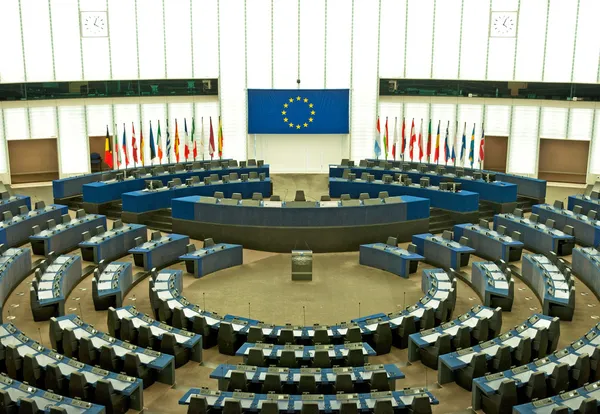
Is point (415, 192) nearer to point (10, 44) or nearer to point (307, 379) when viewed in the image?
point (307, 379)

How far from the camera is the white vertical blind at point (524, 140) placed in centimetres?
3219

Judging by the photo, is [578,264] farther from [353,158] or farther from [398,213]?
[353,158]

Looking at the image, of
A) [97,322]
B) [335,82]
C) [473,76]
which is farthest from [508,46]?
[97,322]

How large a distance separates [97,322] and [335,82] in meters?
19.9

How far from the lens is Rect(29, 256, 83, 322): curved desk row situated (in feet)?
55.4

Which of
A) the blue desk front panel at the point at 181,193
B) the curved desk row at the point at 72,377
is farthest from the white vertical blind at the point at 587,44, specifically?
the curved desk row at the point at 72,377

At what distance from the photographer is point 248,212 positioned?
916 inches

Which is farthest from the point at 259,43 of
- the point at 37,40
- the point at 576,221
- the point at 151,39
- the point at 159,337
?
the point at 159,337

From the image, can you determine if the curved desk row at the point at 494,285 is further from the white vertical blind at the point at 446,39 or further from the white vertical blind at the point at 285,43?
the white vertical blind at the point at 285,43

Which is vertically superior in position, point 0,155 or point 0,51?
point 0,51

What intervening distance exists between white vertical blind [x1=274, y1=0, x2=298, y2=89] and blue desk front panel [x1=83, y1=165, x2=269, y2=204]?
6326 millimetres

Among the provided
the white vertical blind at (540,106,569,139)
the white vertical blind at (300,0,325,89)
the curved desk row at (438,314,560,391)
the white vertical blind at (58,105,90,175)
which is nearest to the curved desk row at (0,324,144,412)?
the curved desk row at (438,314,560,391)

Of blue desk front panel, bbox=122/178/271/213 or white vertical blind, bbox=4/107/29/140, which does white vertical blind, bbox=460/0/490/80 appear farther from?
white vertical blind, bbox=4/107/29/140

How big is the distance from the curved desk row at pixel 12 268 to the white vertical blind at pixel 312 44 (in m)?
17.6
